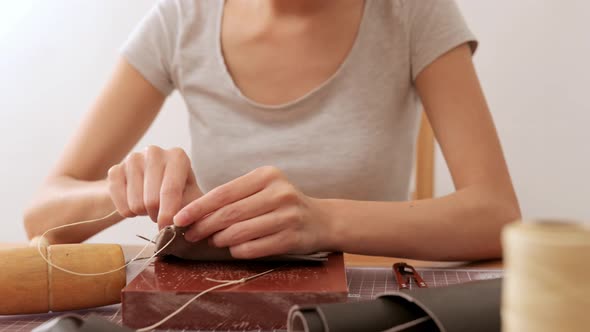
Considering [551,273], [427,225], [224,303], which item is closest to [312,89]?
[427,225]

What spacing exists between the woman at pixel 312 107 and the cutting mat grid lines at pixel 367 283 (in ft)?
0.33

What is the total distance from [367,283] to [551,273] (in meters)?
0.48

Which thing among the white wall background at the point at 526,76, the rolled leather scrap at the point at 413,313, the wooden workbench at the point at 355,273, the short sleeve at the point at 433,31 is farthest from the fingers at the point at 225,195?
the white wall background at the point at 526,76

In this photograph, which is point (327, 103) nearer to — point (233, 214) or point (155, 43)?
point (155, 43)

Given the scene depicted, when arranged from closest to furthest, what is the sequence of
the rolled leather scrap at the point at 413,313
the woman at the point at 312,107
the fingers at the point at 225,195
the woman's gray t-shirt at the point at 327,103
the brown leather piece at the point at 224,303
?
the rolled leather scrap at the point at 413,313
the brown leather piece at the point at 224,303
the fingers at the point at 225,195
the woman at the point at 312,107
the woman's gray t-shirt at the point at 327,103

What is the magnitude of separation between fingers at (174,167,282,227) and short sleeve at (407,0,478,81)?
473 mm

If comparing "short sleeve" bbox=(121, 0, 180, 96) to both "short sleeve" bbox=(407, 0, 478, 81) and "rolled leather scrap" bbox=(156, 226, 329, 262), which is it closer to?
"short sleeve" bbox=(407, 0, 478, 81)

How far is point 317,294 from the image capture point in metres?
0.62

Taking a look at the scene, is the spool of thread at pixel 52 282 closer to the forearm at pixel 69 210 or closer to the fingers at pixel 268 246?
the fingers at pixel 268 246

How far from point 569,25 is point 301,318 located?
1.97 metres

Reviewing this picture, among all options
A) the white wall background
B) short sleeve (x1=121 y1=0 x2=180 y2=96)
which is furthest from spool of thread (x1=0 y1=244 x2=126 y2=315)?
the white wall background

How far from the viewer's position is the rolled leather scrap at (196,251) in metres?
0.73

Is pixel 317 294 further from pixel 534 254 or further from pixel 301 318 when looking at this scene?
pixel 534 254

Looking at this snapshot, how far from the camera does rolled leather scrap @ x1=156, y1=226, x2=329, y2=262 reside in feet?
2.41
